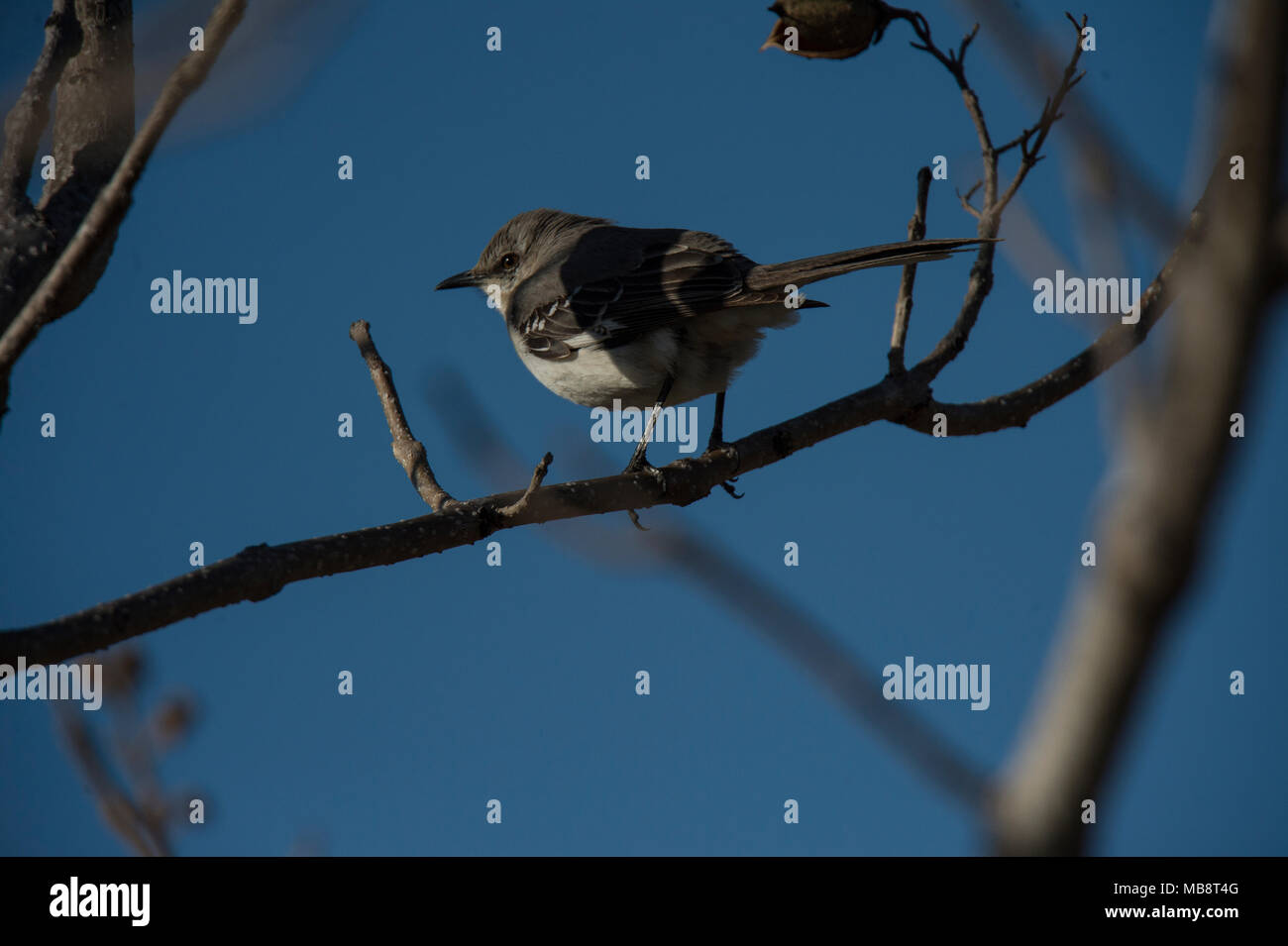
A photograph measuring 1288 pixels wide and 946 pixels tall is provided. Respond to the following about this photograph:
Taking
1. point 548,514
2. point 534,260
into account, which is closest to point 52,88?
point 548,514

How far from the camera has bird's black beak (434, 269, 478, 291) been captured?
22.8 ft

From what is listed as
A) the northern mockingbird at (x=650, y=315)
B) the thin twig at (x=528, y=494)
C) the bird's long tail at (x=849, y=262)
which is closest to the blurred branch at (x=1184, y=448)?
the thin twig at (x=528, y=494)


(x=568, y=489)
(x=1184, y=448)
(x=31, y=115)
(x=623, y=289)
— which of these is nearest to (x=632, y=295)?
(x=623, y=289)

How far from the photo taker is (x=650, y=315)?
5.10m

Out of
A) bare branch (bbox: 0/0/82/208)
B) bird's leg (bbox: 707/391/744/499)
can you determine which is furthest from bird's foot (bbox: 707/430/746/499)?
bare branch (bbox: 0/0/82/208)

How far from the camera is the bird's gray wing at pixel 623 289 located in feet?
16.6

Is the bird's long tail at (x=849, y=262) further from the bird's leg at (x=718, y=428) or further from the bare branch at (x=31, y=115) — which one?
the bare branch at (x=31, y=115)

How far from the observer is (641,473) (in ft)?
12.4

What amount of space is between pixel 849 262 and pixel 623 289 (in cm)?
143

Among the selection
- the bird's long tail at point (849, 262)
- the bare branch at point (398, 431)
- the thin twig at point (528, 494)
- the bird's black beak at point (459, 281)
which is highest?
the bird's black beak at point (459, 281)

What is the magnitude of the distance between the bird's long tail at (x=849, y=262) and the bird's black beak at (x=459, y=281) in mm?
2574

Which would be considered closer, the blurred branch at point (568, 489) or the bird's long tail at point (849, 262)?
the blurred branch at point (568, 489)

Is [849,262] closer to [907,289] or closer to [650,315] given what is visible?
[907,289]

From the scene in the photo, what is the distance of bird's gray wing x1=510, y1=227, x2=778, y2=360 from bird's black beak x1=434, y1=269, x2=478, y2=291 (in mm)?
926
